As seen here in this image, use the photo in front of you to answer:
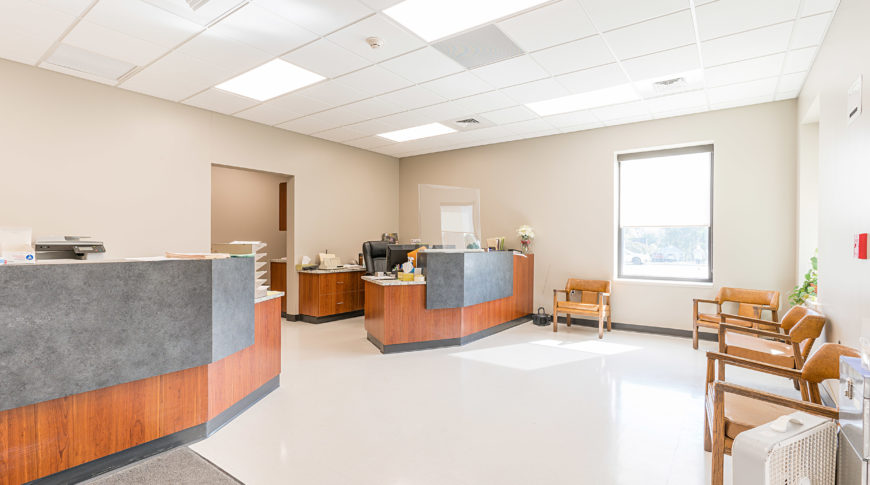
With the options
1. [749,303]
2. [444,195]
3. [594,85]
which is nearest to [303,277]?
[444,195]

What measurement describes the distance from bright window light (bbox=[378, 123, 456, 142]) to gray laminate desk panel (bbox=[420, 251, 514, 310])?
2.20 m

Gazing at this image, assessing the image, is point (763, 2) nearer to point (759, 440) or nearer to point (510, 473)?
point (759, 440)

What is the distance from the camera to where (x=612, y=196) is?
6.45 metres

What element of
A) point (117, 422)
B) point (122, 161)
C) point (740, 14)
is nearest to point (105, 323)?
point (117, 422)

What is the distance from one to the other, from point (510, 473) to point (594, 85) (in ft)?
13.6

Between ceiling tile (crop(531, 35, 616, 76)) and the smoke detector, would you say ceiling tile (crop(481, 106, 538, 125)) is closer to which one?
ceiling tile (crop(531, 35, 616, 76))

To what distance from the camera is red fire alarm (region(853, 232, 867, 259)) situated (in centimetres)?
239

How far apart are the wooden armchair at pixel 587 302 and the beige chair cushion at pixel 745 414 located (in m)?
3.62

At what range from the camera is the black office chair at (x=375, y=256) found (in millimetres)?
6090

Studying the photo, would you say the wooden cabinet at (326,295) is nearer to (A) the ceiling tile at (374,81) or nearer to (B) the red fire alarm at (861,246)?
(A) the ceiling tile at (374,81)

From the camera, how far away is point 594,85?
475cm

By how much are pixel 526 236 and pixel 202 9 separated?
539 cm

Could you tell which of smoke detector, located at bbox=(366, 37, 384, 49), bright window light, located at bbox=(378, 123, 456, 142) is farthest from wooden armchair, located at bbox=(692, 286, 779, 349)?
smoke detector, located at bbox=(366, 37, 384, 49)

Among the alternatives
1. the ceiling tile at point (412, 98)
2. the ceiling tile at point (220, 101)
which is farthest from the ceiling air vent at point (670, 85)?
the ceiling tile at point (220, 101)
